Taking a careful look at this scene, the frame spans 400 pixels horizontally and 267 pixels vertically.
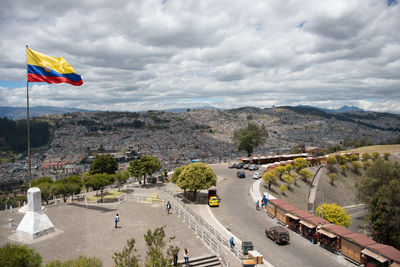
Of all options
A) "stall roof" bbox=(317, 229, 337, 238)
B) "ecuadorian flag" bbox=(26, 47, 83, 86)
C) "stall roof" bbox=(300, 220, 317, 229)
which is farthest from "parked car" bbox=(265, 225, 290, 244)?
"ecuadorian flag" bbox=(26, 47, 83, 86)

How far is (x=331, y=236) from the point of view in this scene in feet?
54.0

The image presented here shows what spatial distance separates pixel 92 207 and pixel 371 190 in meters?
30.2

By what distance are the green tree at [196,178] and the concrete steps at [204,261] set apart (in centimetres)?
1296

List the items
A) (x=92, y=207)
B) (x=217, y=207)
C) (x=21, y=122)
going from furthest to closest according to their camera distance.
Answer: (x=21, y=122) < (x=217, y=207) < (x=92, y=207)

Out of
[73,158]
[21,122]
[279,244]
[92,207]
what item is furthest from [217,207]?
[21,122]

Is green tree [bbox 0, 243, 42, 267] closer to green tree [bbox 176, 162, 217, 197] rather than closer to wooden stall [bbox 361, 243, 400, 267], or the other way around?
wooden stall [bbox 361, 243, 400, 267]

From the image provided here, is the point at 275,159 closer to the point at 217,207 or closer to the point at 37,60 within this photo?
the point at 217,207

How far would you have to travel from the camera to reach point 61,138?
171 m

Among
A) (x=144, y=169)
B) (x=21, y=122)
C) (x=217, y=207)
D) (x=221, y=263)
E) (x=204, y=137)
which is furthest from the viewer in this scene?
(x=204, y=137)

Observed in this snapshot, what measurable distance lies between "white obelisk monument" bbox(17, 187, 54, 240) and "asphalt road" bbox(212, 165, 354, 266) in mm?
13287

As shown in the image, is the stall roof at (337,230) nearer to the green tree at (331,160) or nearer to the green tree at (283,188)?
the green tree at (283,188)

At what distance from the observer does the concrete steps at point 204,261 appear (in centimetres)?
1394

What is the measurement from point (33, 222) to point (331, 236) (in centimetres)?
1892

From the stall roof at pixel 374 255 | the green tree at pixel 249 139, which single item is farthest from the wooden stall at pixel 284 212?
the green tree at pixel 249 139
